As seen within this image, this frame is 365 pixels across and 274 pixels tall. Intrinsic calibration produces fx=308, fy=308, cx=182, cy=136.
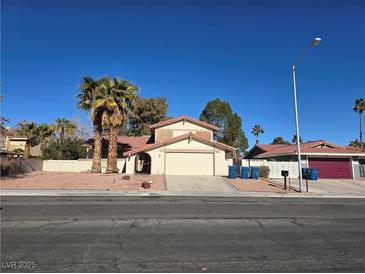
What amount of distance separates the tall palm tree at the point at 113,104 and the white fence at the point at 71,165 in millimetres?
4397

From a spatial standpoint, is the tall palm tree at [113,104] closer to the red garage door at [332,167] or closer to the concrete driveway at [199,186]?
the concrete driveway at [199,186]

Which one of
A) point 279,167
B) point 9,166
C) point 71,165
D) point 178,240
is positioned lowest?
point 178,240

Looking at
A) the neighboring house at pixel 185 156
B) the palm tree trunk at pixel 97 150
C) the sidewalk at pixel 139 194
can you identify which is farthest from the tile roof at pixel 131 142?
the sidewalk at pixel 139 194

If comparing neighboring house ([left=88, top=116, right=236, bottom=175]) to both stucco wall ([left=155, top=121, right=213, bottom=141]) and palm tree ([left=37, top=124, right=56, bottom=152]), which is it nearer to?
stucco wall ([left=155, top=121, right=213, bottom=141])

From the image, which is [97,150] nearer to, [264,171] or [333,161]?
[264,171]

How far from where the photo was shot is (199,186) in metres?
22.3

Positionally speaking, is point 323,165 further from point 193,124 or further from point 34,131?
point 34,131

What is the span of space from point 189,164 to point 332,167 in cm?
1477

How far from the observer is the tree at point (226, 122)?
49.1 meters

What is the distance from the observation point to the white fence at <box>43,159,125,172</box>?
3408 cm

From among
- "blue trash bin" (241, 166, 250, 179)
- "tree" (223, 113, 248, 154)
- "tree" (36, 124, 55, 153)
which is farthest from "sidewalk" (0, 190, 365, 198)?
"tree" (223, 113, 248, 154)

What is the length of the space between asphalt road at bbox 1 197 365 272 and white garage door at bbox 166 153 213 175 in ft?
58.7

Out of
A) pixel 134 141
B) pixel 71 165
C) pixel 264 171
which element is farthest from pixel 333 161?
pixel 71 165

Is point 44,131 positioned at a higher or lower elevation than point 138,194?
higher
